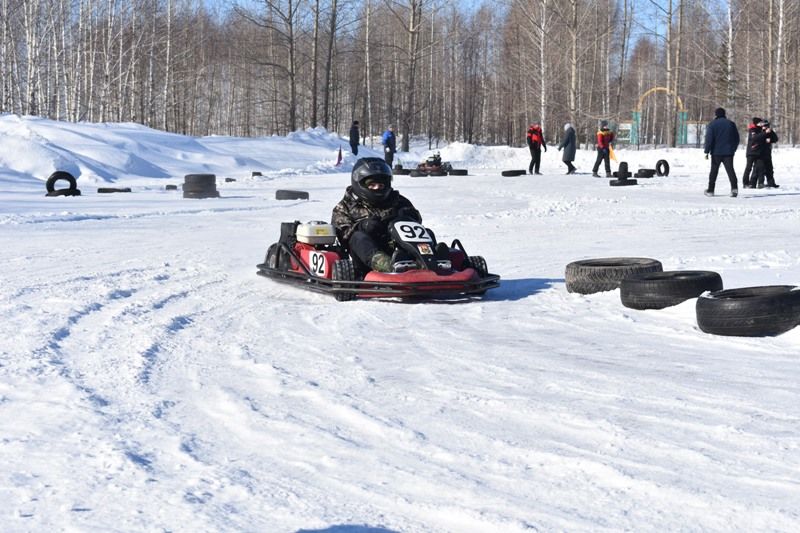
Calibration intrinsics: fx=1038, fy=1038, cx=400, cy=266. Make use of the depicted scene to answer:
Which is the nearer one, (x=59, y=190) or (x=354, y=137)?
(x=59, y=190)

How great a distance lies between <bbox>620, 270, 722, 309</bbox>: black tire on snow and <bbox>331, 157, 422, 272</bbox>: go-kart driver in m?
1.98

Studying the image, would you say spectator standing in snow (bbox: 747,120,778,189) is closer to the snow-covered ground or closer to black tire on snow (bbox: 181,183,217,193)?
the snow-covered ground

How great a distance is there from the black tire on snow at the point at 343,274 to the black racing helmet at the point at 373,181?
2.96ft

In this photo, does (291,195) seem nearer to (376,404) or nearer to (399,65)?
(376,404)

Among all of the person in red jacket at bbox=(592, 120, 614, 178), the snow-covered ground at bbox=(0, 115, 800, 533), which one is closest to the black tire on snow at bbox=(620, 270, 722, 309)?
the snow-covered ground at bbox=(0, 115, 800, 533)

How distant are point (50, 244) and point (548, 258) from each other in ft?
17.3

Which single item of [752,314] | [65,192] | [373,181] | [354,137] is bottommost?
[752,314]

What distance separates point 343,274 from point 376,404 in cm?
334

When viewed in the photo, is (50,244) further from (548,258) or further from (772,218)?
(772,218)

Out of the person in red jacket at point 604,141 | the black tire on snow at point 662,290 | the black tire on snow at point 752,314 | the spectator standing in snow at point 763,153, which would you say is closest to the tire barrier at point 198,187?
the person in red jacket at point 604,141

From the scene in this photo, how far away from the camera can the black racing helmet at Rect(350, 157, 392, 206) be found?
8445 millimetres

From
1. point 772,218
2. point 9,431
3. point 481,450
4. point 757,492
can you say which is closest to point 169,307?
point 9,431

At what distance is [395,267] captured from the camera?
7.65m

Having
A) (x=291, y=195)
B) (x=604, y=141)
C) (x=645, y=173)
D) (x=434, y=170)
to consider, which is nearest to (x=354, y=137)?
(x=434, y=170)
